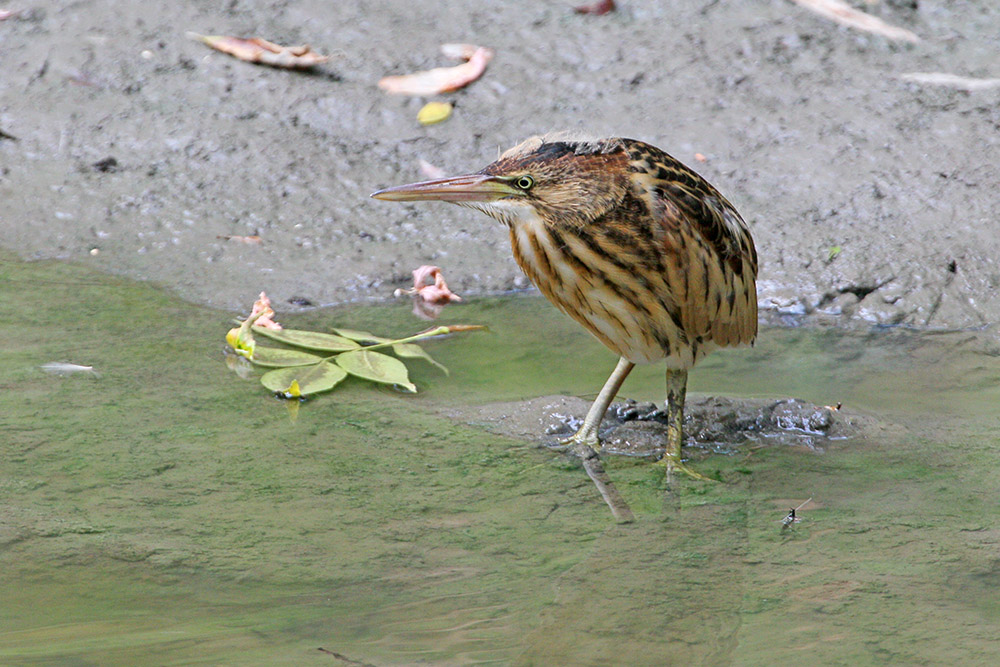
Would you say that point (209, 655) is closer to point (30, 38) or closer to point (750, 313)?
point (750, 313)

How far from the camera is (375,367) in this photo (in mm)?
4586

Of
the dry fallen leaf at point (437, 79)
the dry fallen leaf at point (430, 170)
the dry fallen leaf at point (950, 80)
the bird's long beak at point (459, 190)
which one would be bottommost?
the dry fallen leaf at point (430, 170)

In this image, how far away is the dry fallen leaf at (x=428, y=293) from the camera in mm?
5414

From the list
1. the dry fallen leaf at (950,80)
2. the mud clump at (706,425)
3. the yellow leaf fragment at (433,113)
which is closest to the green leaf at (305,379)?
the mud clump at (706,425)

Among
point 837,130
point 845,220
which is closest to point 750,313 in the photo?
point 845,220

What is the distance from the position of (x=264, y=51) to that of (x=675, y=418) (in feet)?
13.2

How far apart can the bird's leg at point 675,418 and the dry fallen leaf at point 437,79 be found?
3234 mm

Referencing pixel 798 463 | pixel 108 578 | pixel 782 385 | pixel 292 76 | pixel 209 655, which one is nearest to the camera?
pixel 209 655

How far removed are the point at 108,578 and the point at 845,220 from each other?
4316mm

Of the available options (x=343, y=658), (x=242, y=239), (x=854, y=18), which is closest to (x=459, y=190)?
(x=343, y=658)

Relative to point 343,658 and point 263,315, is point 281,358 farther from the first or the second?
point 343,658

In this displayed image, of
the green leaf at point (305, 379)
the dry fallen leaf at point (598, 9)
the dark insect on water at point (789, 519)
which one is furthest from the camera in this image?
the dry fallen leaf at point (598, 9)

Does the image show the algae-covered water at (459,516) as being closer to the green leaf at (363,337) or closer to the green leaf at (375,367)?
the green leaf at (375,367)

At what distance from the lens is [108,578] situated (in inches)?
119
